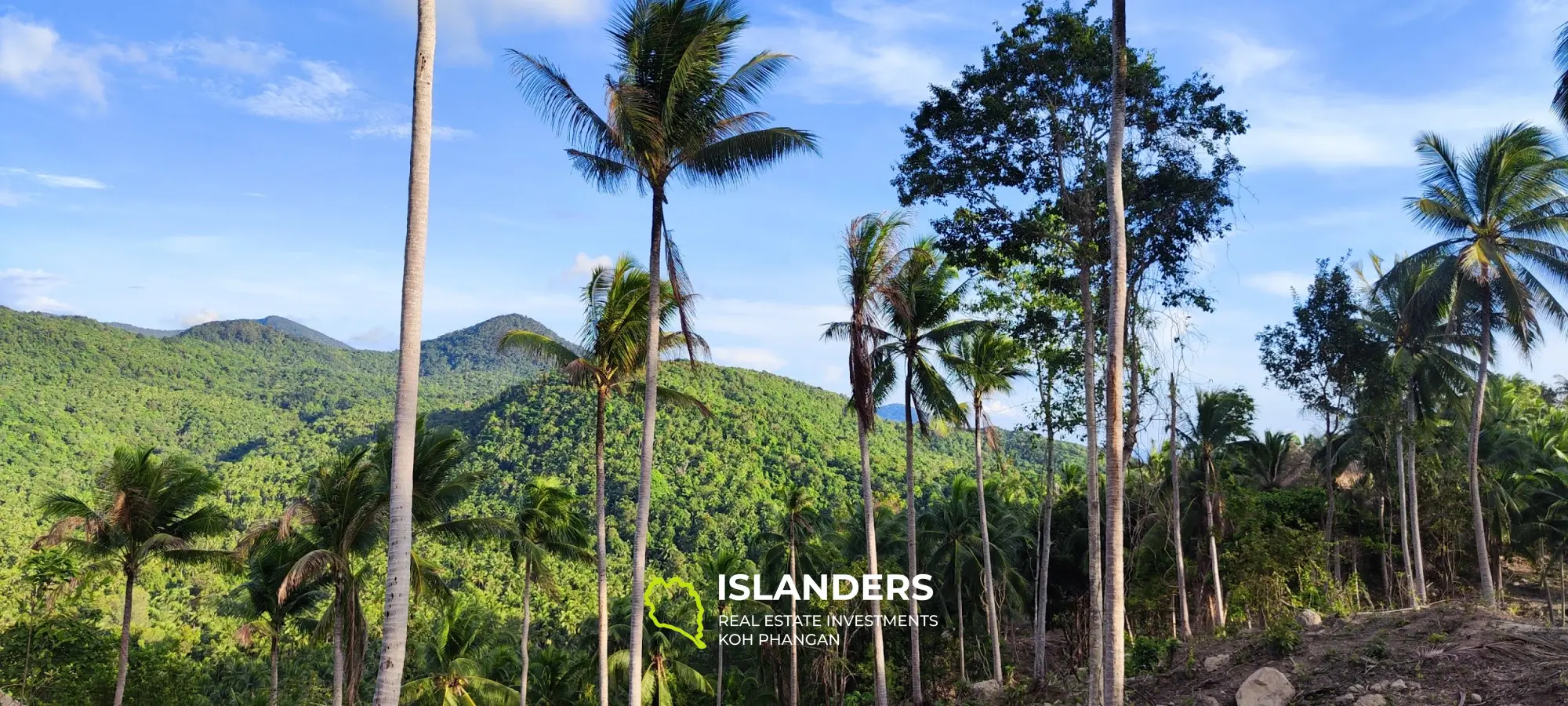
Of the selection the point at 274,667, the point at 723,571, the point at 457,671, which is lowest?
the point at 457,671

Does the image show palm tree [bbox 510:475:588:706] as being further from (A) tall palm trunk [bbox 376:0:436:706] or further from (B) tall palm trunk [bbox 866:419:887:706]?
(A) tall palm trunk [bbox 376:0:436:706]

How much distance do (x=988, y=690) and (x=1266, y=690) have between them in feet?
35.0

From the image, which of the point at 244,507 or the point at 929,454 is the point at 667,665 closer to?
the point at 244,507

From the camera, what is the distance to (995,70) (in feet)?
48.4

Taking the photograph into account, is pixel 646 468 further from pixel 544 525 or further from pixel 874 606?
pixel 544 525

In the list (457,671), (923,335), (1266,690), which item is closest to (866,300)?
(923,335)

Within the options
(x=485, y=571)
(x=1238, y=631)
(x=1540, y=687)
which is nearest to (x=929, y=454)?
(x=485, y=571)

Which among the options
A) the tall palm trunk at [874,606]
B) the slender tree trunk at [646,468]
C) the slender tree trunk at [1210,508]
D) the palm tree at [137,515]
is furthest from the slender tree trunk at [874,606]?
the palm tree at [137,515]

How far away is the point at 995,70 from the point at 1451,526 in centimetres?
2287

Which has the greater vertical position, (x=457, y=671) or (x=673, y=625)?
(x=457, y=671)

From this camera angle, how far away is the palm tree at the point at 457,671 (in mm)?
24594

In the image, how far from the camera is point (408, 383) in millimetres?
7637

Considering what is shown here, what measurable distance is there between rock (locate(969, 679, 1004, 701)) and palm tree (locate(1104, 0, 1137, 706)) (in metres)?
11.0

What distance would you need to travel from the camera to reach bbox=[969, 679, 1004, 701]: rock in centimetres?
2090
